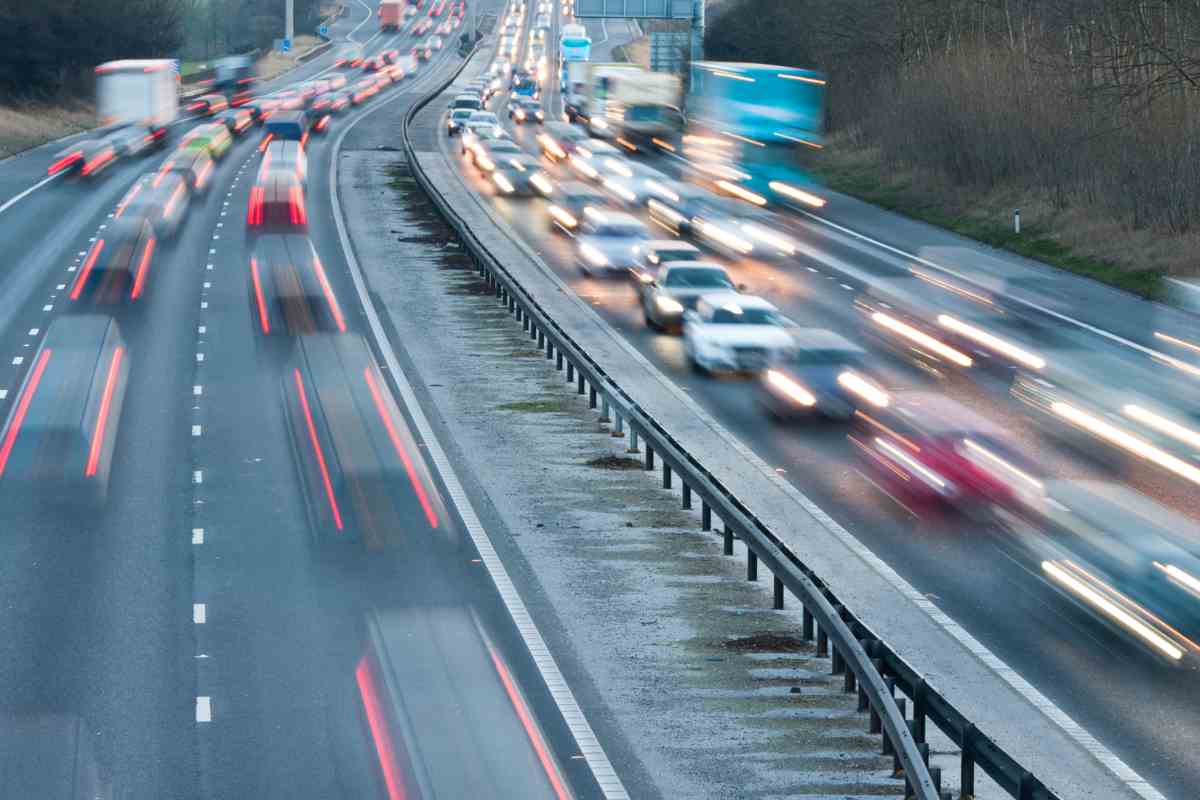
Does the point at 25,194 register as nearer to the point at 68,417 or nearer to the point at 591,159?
the point at 591,159

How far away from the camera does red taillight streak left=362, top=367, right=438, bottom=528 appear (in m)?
24.0

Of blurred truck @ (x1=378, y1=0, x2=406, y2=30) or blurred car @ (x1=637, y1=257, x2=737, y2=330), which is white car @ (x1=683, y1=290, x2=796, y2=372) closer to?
blurred car @ (x1=637, y1=257, x2=737, y2=330)

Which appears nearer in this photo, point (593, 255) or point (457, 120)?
point (593, 255)

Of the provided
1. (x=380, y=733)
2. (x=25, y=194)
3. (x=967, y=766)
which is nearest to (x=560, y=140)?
(x=25, y=194)

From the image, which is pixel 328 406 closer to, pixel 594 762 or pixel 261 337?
pixel 261 337

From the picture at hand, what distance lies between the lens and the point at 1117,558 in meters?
19.9

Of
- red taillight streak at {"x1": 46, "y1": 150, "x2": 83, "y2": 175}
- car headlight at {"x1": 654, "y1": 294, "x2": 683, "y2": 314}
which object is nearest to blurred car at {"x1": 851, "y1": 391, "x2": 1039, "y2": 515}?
car headlight at {"x1": 654, "y1": 294, "x2": 683, "y2": 314}

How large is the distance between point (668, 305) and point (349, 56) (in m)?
131

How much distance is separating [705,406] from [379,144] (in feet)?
197

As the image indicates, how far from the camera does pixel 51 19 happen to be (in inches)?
4023

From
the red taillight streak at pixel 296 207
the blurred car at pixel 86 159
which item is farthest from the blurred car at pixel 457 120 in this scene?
the red taillight streak at pixel 296 207

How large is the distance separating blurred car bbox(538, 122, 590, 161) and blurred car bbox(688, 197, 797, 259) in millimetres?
23376

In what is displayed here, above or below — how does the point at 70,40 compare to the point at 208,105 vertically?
above

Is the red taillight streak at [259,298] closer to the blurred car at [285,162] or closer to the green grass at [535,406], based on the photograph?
the green grass at [535,406]
